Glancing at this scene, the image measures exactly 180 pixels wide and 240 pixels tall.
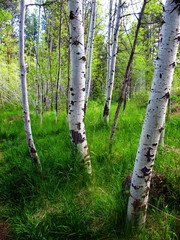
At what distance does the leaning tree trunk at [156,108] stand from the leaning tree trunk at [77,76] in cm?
120

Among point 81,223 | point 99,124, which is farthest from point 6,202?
point 99,124

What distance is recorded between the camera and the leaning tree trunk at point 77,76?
2227mm

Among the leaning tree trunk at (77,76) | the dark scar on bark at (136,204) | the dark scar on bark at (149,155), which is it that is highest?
the leaning tree trunk at (77,76)

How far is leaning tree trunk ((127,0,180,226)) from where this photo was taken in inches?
43.1

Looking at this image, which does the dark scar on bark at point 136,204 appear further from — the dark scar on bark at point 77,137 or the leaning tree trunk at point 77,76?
the dark scar on bark at point 77,137

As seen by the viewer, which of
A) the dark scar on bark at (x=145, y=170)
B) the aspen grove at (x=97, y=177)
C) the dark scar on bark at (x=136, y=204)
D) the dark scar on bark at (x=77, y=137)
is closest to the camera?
the aspen grove at (x=97, y=177)

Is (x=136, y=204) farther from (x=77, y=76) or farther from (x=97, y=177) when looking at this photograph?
(x=77, y=76)

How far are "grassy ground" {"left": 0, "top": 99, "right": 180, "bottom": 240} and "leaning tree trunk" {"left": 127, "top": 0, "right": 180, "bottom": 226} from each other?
0.92 ft

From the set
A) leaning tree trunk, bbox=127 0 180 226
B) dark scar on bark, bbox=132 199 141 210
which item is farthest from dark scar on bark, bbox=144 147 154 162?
dark scar on bark, bbox=132 199 141 210

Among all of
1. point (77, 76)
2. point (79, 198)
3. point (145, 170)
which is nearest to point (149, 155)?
point (145, 170)

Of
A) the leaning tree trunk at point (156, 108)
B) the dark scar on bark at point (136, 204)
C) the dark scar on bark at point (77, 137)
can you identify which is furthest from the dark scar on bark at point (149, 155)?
the dark scar on bark at point (77, 137)

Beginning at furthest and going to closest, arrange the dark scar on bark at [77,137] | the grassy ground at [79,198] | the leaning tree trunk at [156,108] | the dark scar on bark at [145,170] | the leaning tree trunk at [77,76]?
the dark scar on bark at [77,137], the leaning tree trunk at [77,76], the grassy ground at [79,198], the dark scar on bark at [145,170], the leaning tree trunk at [156,108]

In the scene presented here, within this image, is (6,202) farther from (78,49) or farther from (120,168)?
(78,49)

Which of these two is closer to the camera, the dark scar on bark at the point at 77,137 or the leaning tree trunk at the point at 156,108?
the leaning tree trunk at the point at 156,108
